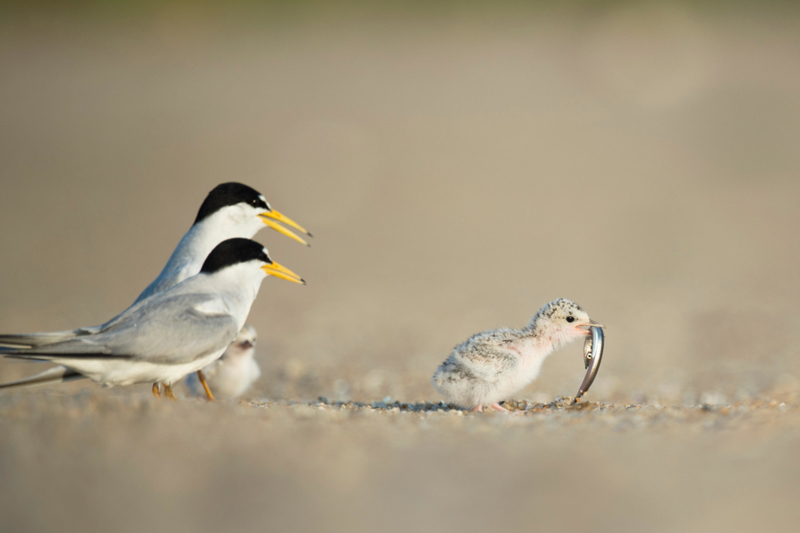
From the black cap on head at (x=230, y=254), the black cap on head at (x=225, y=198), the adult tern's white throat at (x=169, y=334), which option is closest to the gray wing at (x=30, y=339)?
the adult tern's white throat at (x=169, y=334)

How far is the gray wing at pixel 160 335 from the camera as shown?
4.18 m

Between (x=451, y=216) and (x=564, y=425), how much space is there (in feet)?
39.9

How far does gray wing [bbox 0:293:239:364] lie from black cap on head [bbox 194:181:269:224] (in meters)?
1.21

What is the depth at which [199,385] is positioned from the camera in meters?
6.09

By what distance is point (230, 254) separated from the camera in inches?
193

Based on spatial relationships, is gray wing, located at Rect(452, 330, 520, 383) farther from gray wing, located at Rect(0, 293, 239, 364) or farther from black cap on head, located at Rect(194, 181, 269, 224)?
black cap on head, located at Rect(194, 181, 269, 224)

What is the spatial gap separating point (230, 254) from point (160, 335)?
77cm

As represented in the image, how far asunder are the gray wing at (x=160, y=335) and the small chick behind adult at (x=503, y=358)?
1457 mm

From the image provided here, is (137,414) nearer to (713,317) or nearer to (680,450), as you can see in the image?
(680,450)

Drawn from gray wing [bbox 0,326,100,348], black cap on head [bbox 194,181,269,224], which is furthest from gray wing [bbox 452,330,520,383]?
gray wing [bbox 0,326,100,348]

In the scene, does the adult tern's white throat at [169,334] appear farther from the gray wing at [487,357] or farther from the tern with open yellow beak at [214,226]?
the gray wing at [487,357]

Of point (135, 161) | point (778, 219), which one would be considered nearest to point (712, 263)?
point (778, 219)

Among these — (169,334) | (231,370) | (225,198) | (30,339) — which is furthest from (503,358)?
(30,339)

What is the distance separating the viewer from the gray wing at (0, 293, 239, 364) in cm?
418
